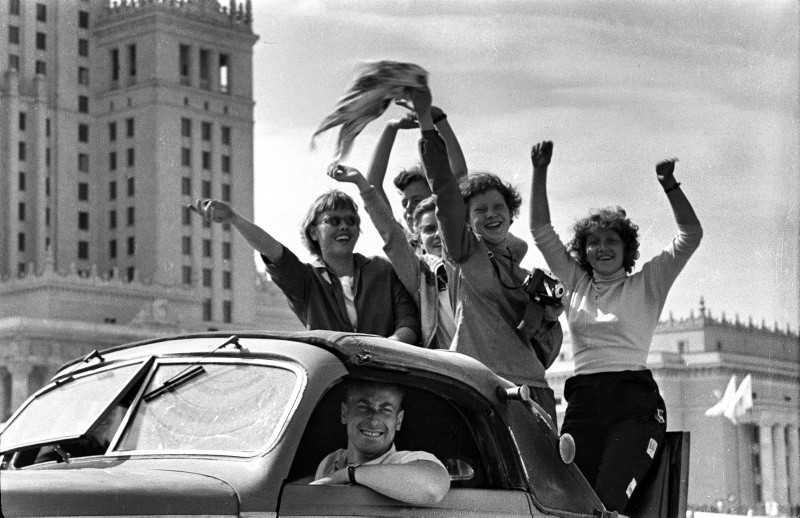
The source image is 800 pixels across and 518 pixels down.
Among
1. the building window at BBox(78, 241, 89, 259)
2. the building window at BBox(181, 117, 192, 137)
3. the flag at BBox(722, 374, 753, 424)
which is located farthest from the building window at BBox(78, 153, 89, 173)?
the flag at BBox(722, 374, 753, 424)

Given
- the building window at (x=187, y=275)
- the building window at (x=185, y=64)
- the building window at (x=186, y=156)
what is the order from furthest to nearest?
1. the building window at (x=186, y=156)
2. the building window at (x=187, y=275)
3. the building window at (x=185, y=64)

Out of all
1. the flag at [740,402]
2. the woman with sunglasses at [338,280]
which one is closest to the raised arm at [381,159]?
the woman with sunglasses at [338,280]

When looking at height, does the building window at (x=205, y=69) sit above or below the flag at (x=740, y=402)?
above

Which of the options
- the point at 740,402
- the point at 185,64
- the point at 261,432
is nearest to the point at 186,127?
the point at 185,64

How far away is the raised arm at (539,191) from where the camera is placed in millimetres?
5457

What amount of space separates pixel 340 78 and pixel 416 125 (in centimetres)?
124

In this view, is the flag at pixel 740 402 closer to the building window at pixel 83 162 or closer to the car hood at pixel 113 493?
the building window at pixel 83 162

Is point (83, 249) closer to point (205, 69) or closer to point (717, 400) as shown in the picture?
point (205, 69)

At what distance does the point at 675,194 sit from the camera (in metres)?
5.30

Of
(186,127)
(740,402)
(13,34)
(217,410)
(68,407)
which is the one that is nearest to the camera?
(217,410)

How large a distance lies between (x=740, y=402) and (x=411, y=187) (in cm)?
9068

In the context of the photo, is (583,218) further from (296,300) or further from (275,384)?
(275,384)

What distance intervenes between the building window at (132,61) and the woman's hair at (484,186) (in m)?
105

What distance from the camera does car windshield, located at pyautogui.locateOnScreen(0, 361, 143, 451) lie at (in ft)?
13.6
